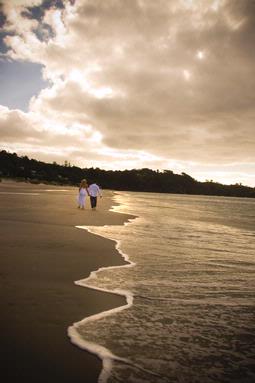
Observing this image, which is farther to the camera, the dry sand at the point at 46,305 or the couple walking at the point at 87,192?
the couple walking at the point at 87,192

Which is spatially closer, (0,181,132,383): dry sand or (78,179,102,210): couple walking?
(0,181,132,383): dry sand

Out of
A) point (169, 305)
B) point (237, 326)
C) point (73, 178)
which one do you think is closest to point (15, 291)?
point (169, 305)

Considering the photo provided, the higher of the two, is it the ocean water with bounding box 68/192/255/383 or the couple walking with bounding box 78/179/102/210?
the couple walking with bounding box 78/179/102/210

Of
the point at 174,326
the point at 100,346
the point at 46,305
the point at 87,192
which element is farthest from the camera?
the point at 87,192

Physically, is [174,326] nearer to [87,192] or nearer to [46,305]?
[46,305]

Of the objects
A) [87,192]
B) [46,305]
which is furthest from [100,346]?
[87,192]

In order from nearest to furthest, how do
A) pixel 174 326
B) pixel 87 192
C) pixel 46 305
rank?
pixel 174 326 → pixel 46 305 → pixel 87 192

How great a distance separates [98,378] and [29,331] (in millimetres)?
909

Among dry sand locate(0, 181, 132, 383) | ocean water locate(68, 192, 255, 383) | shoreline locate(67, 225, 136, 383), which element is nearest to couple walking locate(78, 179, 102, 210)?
dry sand locate(0, 181, 132, 383)

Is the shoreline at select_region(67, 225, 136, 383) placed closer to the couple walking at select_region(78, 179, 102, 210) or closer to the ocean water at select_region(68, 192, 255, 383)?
the ocean water at select_region(68, 192, 255, 383)

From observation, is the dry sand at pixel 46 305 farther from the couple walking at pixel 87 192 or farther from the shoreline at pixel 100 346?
the couple walking at pixel 87 192

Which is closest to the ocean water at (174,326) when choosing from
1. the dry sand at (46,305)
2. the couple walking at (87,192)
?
the dry sand at (46,305)

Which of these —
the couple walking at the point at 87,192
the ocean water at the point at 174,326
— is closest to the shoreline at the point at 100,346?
the ocean water at the point at 174,326

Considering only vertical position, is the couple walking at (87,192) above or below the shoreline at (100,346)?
above
